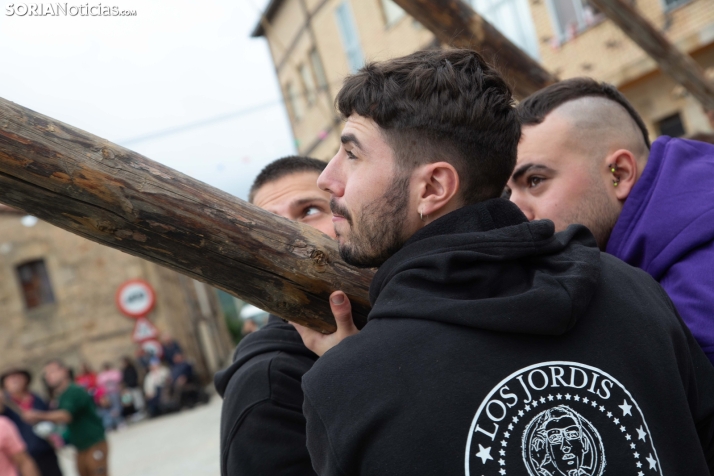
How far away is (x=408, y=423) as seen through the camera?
4.37ft

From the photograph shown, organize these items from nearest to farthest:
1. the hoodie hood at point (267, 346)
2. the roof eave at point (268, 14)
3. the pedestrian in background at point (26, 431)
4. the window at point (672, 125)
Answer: the hoodie hood at point (267, 346) < the pedestrian in background at point (26, 431) < the window at point (672, 125) < the roof eave at point (268, 14)

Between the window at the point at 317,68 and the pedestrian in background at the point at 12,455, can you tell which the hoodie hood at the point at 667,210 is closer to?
the pedestrian in background at the point at 12,455

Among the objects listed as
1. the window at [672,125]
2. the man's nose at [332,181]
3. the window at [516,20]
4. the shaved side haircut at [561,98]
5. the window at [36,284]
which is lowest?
the man's nose at [332,181]

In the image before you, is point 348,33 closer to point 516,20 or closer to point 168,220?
point 516,20

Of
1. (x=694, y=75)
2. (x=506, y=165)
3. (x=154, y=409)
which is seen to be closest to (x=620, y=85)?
(x=694, y=75)

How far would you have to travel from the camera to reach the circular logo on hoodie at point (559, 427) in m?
1.33

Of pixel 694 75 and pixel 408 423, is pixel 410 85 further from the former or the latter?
pixel 694 75

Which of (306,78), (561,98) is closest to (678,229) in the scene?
(561,98)

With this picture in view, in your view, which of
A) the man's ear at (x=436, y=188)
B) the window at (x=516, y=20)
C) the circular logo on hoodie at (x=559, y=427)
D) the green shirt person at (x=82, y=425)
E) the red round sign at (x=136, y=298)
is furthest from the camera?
the red round sign at (x=136, y=298)

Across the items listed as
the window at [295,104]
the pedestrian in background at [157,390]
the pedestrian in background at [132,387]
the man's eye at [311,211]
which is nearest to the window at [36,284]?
the pedestrian in background at [132,387]

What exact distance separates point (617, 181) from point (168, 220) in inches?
58.0

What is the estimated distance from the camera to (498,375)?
1369 mm

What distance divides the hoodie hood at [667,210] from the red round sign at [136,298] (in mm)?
23608

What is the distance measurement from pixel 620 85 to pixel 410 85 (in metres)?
11.9
